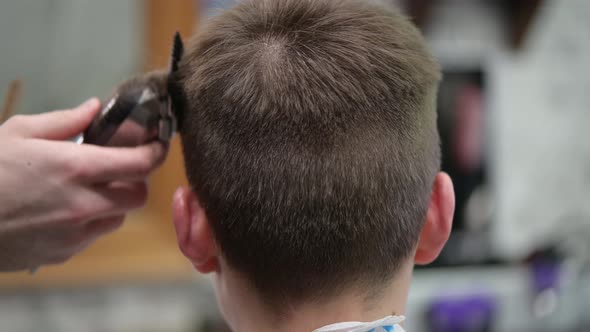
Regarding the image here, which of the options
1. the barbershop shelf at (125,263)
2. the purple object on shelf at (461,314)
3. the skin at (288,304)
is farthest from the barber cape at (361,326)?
the purple object on shelf at (461,314)

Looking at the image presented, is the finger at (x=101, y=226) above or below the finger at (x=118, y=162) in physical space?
below

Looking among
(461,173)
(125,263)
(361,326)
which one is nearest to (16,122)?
(361,326)

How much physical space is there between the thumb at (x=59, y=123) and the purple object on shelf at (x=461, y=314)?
127cm

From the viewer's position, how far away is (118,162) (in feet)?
2.47

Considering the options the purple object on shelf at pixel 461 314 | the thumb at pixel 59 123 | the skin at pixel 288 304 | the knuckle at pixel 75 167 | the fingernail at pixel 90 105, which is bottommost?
the purple object on shelf at pixel 461 314

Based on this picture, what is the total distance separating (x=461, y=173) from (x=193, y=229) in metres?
1.28

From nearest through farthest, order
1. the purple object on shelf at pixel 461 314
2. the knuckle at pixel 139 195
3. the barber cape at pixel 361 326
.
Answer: the barber cape at pixel 361 326 < the knuckle at pixel 139 195 < the purple object on shelf at pixel 461 314

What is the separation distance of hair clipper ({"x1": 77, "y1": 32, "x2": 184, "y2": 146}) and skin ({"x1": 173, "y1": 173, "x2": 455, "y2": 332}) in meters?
0.11

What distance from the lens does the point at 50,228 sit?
2.53ft

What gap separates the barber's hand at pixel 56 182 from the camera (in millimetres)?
714

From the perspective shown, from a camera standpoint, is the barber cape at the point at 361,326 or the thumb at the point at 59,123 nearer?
the barber cape at the point at 361,326

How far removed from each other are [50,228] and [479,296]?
4.45ft

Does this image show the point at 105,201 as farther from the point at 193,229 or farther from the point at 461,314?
the point at 461,314

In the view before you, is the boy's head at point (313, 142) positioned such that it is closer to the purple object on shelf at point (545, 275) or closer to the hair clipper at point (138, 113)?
the hair clipper at point (138, 113)
